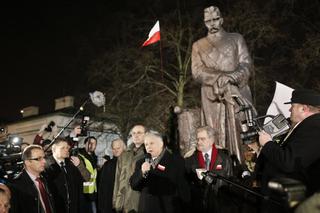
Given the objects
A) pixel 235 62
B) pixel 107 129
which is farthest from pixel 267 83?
pixel 235 62

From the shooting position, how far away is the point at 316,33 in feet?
60.2

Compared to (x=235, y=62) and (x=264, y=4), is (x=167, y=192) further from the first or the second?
(x=264, y=4)

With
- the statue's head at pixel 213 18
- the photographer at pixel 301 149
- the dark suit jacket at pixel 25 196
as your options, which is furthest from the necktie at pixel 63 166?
the photographer at pixel 301 149

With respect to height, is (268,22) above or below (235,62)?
above

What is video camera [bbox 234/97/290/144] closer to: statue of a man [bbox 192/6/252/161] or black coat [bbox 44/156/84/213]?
statue of a man [bbox 192/6/252/161]

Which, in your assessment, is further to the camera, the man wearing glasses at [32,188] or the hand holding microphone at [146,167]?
the man wearing glasses at [32,188]

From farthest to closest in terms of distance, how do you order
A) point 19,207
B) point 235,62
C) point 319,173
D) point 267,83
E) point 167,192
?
point 267,83 < point 235,62 < point 167,192 < point 19,207 < point 319,173

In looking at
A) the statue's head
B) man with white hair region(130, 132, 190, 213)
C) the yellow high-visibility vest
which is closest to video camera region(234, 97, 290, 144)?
man with white hair region(130, 132, 190, 213)

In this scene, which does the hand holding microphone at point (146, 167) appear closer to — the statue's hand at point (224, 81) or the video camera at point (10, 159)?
the statue's hand at point (224, 81)

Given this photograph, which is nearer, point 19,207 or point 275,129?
point 275,129

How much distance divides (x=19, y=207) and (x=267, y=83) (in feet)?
56.6

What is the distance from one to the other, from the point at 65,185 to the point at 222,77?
306cm

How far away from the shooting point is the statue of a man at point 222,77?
6.58 meters

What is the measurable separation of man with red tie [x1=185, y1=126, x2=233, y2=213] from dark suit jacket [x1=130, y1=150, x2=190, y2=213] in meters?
0.18
